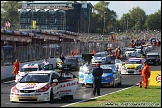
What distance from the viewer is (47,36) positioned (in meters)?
100

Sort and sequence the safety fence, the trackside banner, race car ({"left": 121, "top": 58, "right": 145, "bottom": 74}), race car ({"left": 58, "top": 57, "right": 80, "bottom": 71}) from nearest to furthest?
1. the trackside banner
2. race car ({"left": 121, "top": 58, "right": 145, "bottom": 74})
3. the safety fence
4. race car ({"left": 58, "top": 57, "right": 80, "bottom": 71})

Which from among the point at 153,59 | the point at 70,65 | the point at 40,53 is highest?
the point at 40,53

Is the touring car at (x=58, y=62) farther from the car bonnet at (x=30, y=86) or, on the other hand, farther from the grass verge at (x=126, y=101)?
the car bonnet at (x=30, y=86)

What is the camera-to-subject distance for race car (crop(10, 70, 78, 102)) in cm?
1905

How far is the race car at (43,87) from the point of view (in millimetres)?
19047

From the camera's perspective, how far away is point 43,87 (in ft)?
63.1

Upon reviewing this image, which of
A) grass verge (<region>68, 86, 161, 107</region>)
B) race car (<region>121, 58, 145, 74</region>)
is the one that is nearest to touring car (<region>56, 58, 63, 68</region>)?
race car (<region>121, 58, 145, 74</region>)

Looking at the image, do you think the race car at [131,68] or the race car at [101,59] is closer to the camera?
the race car at [131,68]

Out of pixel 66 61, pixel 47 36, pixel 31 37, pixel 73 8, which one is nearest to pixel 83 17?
pixel 73 8

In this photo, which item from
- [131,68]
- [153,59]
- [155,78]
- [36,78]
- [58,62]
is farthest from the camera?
[58,62]

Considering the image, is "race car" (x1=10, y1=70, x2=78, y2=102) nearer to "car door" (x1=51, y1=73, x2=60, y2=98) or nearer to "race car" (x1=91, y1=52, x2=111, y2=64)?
"car door" (x1=51, y1=73, x2=60, y2=98)

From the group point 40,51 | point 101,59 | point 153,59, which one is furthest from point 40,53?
point 153,59

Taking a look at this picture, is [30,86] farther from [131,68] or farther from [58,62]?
[58,62]

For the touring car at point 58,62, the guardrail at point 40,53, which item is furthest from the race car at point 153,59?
A: the guardrail at point 40,53
